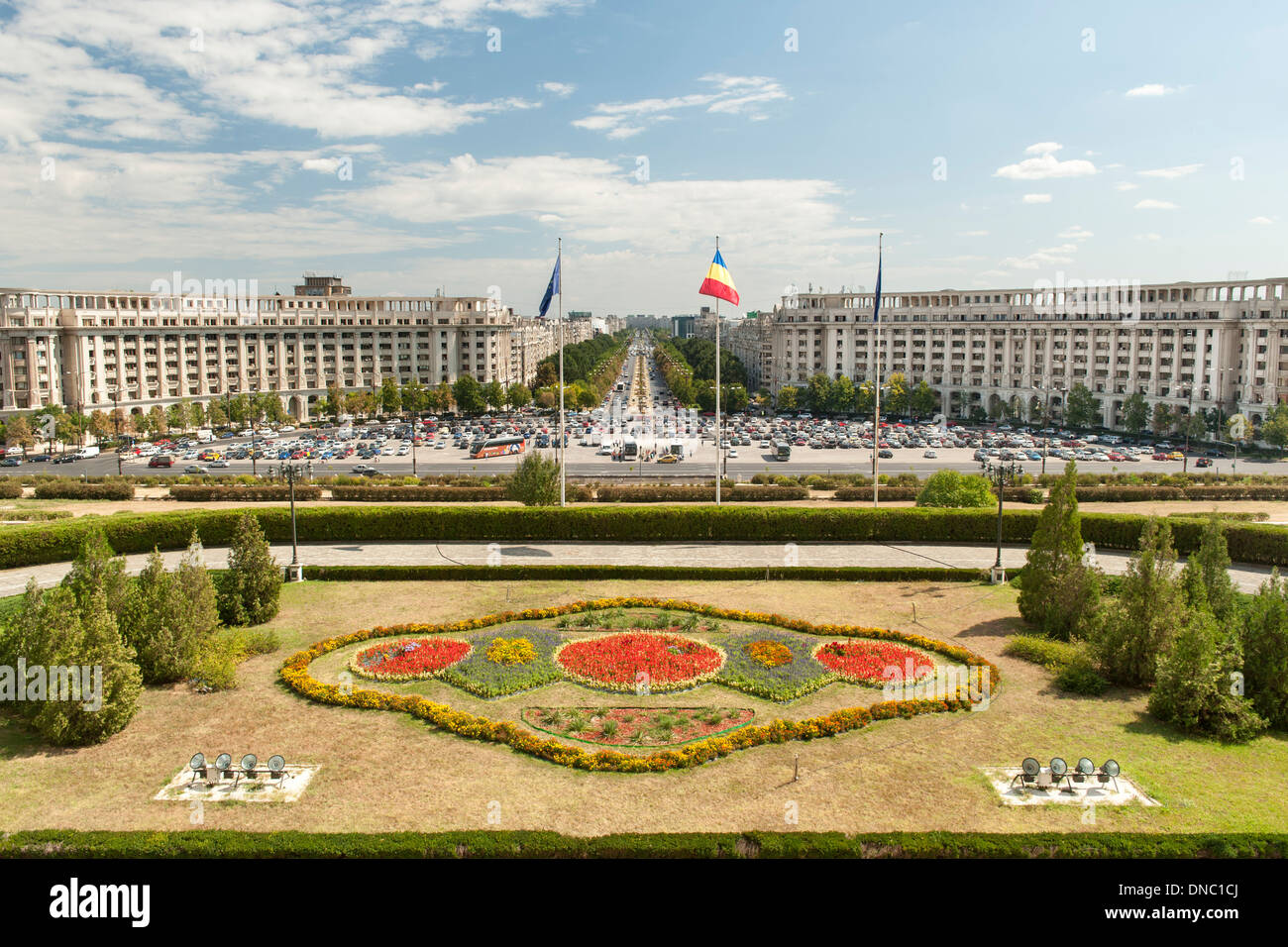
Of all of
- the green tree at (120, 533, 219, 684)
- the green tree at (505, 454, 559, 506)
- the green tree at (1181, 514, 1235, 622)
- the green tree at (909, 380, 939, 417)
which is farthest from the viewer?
the green tree at (909, 380, 939, 417)

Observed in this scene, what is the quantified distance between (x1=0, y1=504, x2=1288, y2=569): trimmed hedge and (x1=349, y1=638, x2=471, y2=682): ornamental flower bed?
13.7 metres

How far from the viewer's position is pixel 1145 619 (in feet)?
71.5

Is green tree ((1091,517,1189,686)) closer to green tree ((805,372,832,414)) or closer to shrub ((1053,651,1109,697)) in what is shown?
shrub ((1053,651,1109,697))

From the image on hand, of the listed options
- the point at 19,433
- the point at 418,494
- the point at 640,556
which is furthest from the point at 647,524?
the point at 19,433

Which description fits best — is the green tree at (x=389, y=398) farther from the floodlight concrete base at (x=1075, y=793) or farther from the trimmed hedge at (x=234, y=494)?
the floodlight concrete base at (x=1075, y=793)

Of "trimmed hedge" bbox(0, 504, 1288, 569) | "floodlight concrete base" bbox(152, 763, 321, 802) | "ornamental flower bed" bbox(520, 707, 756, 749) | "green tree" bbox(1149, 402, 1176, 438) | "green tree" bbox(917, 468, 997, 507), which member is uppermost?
"green tree" bbox(1149, 402, 1176, 438)

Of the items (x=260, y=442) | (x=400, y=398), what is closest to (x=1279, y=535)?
(x=260, y=442)

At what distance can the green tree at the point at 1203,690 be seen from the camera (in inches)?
742

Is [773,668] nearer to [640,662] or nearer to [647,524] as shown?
[640,662]

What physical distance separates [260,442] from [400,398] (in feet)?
90.1

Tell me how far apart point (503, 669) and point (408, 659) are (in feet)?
8.96

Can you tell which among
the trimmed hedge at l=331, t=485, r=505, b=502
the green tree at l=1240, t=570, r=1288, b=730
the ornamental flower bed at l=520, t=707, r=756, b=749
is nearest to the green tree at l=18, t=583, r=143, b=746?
the ornamental flower bed at l=520, t=707, r=756, b=749

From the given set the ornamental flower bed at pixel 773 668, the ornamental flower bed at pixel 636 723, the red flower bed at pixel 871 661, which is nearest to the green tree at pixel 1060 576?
the red flower bed at pixel 871 661

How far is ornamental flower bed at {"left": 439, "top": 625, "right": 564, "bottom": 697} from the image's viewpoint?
2161 cm
